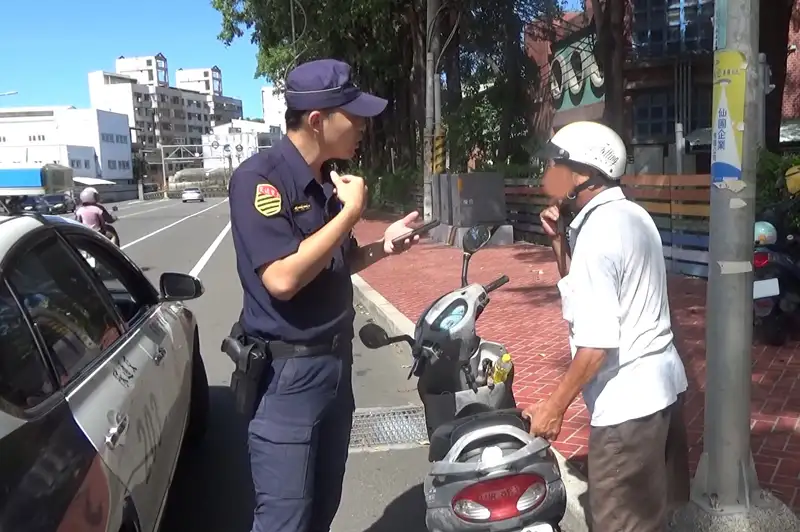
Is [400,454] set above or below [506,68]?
below

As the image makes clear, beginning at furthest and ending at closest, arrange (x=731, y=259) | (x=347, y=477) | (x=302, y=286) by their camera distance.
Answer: (x=347, y=477) → (x=731, y=259) → (x=302, y=286)

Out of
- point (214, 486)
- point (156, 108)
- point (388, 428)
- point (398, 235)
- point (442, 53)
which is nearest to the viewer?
point (398, 235)

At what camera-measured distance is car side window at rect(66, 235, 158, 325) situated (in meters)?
3.83

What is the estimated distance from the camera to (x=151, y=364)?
11.0 feet

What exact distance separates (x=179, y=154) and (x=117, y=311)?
11919 cm

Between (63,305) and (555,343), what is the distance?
15.0ft

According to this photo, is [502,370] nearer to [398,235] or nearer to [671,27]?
[398,235]

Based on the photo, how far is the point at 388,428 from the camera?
5.19 meters

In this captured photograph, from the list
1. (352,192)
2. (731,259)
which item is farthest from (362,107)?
(731,259)

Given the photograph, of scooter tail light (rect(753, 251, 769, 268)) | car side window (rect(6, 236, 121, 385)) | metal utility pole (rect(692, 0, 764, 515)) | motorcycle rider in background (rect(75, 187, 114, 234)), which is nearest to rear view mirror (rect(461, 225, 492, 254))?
metal utility pole (rect(692, 0, 764, 515))

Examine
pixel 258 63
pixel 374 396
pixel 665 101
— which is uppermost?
pixel 258 63

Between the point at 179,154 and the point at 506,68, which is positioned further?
the point at 179,154

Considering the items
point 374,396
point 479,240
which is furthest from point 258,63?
point 479,240

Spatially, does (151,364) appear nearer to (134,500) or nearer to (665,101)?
(134,500)
